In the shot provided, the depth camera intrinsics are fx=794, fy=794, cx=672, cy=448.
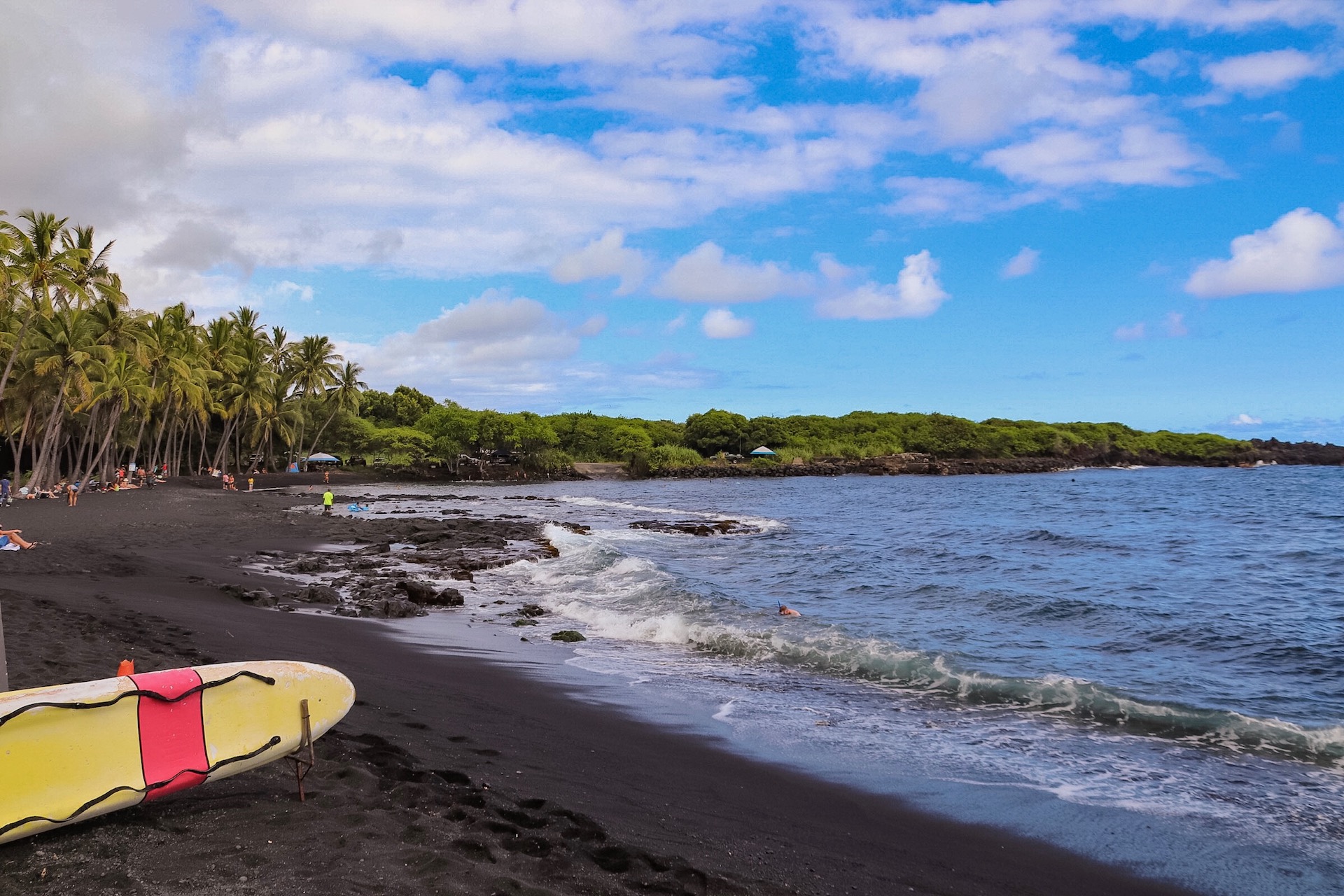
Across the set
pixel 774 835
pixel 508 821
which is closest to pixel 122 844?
pixel 508 821

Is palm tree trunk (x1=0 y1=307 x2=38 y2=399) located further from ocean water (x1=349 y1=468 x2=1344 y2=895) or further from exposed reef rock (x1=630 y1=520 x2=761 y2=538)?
exposed reef rock (x1=630 y1=520 x2=761 y2=538)

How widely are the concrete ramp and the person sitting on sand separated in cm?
7763

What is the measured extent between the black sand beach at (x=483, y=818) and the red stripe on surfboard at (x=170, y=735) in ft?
0.71

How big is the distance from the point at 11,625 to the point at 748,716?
24.9 feet

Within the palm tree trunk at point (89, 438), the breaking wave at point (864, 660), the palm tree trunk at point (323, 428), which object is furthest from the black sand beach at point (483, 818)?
the palm tree trunk at point (323, 428)

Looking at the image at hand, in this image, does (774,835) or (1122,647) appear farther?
(1122,647)

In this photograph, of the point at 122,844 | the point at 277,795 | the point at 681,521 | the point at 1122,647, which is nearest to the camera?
the point at 122,844

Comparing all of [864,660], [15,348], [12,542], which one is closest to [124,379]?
[15,348]

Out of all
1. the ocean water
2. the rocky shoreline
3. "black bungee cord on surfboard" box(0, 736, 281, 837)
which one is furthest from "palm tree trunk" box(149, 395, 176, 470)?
"black bungee cord on surfboard" box(0, 736, 281, 837)

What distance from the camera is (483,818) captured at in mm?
4770

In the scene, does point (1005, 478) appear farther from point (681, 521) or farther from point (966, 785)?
point (966, 785)

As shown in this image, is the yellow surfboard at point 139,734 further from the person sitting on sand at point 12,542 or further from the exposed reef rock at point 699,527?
the exposed reef rock at point 699,527

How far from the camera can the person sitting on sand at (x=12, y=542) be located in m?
14.4

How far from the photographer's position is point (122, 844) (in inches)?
159
